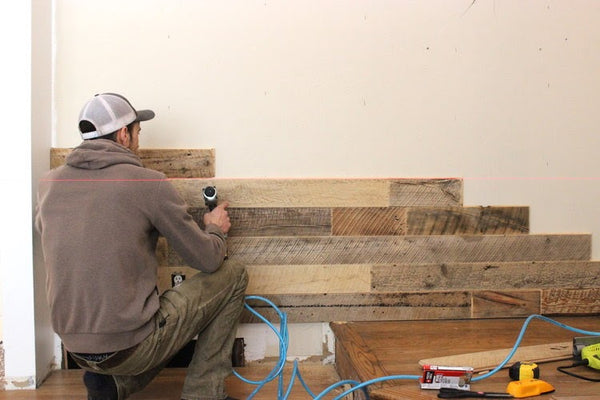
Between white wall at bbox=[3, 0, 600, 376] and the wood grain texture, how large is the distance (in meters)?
0.04

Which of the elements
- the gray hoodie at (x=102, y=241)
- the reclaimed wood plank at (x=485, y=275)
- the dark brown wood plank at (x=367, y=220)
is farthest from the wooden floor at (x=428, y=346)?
the gray hoodie at (x=102, y=241)

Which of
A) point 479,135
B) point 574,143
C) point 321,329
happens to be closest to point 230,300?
point 321,329

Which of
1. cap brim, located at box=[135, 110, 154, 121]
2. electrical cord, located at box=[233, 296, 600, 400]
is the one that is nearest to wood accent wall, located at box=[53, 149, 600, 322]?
electrical cord, located at box=[233, 296, 600, 400]

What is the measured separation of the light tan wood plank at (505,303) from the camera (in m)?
2.45

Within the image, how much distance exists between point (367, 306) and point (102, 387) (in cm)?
107

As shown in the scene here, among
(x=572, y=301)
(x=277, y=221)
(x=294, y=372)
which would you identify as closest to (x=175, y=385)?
(x=294, y=372)

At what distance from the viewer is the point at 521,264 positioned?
8.08 ft

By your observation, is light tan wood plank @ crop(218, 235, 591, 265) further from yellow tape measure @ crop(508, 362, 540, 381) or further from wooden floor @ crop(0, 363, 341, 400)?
yellow tape measure @ crop(508, 362, 540, 381)

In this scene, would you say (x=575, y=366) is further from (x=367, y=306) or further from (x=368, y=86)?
(x=368, y=86)

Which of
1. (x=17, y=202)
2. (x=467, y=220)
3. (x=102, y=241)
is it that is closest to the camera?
(x=102, y=241)

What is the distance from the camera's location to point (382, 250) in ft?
7.84

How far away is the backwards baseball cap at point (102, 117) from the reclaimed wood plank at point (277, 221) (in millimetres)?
549

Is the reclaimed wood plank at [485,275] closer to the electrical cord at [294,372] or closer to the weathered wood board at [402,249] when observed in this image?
the weathered wood board at [402,249]

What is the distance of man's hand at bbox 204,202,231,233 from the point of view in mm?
2133
